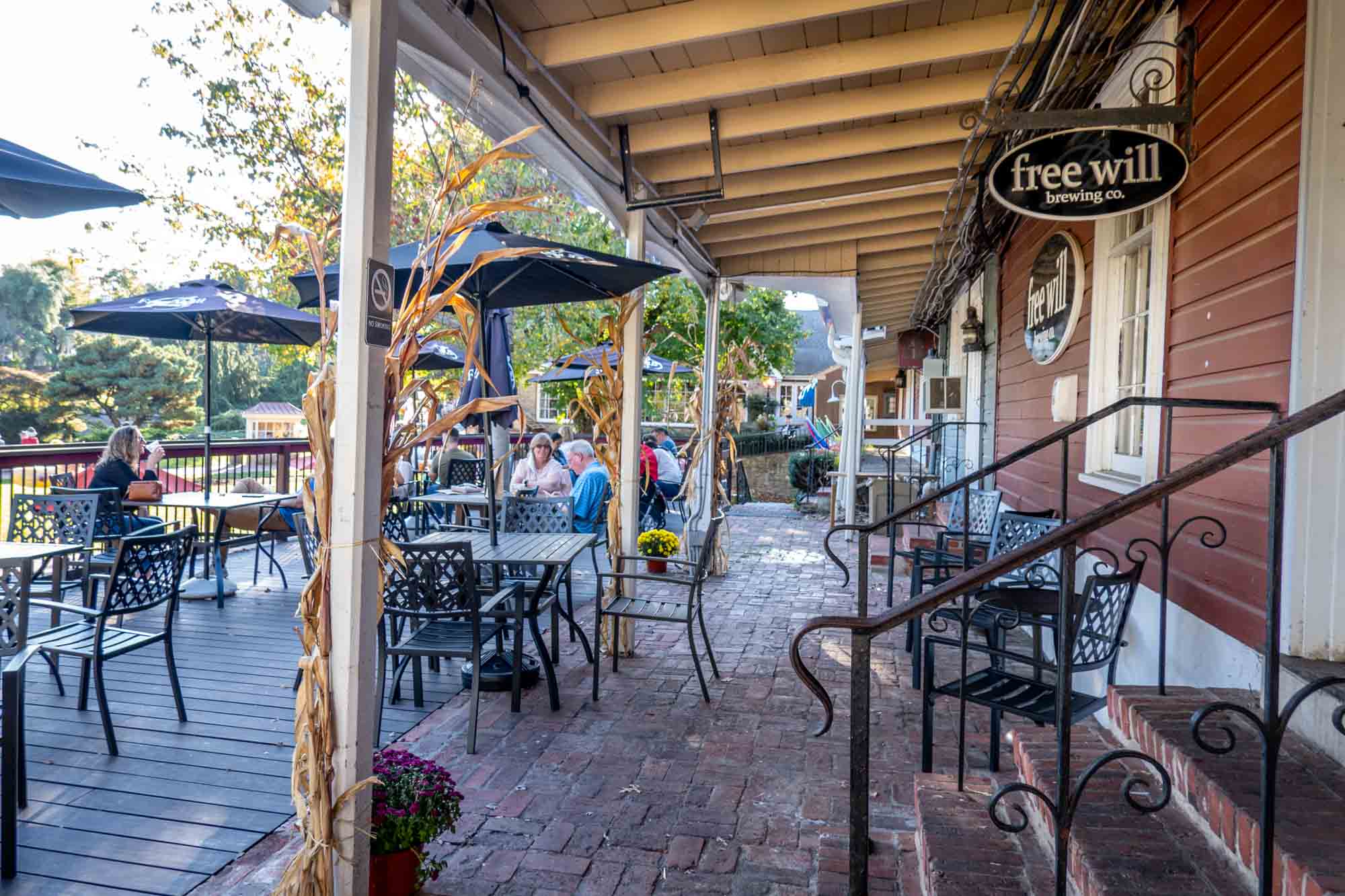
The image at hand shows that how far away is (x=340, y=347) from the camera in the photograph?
212 cm

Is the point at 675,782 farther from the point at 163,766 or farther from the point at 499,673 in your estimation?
the point at 163,766

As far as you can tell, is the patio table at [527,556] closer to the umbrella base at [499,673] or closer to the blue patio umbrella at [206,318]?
the umbrella base at [499,673]

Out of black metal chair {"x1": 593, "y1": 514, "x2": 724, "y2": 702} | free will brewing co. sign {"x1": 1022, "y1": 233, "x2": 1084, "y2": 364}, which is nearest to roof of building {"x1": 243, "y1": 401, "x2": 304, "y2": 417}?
black metal chair {"x1": 593, "y1": 514, "x2": 724, "y2": 702}

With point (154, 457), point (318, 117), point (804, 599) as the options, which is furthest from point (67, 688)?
point (318, 117)

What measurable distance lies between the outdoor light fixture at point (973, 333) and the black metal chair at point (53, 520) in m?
7.11

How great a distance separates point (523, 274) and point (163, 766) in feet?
8.84

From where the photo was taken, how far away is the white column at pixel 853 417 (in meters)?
9.19

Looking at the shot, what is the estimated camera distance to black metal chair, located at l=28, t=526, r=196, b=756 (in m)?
3.29

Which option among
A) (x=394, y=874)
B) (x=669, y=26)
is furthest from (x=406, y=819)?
(x=669, y=26)

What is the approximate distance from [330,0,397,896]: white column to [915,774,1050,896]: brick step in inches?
60.9

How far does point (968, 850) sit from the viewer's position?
2.16 metres

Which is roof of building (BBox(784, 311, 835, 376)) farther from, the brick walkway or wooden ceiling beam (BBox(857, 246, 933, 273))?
the brick walkway

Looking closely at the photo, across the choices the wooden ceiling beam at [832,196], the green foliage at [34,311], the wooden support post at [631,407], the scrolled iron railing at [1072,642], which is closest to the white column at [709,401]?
the wooden ceiling beam at [832,196]

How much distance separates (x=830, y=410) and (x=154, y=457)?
12.4 meters
